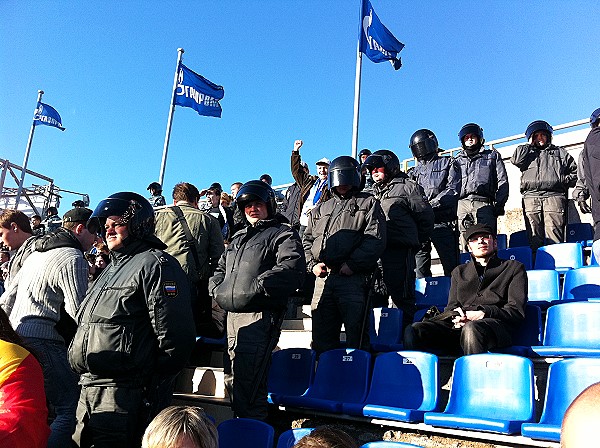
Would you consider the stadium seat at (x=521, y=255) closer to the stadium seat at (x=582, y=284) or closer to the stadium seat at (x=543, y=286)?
the stadium seat at (x=543, y=286)

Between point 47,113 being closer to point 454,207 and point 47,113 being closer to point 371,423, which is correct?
point 454,207

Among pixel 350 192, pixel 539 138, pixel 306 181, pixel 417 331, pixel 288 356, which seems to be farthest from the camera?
pixel 306 181

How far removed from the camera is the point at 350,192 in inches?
196

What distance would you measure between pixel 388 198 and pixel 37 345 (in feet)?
11.6

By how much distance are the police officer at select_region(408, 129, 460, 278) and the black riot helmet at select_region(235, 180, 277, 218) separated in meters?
2.66

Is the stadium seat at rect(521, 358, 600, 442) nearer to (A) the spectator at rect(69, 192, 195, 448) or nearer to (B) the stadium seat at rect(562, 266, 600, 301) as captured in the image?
(B) the stadium seat at rect(562, 266, 600, 301)

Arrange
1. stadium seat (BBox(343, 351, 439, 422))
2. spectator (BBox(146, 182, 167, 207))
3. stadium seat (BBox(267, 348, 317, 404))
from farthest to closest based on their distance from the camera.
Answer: spectator (BBox(146, 182, 167, 207))
stadium seat (BBox(267, 348, 317, 404))
stadium seat (BBox(343, 351, 439, 422))

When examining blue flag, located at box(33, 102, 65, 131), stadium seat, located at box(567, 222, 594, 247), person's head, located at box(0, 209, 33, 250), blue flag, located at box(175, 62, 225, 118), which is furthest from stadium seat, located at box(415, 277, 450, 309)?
blue flag, located at box(33, 102, 65, 131)

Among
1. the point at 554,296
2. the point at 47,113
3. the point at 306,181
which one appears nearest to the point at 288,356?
the point at 554,296

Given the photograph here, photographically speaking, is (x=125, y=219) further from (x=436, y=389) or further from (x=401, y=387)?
(x=436, y=389)

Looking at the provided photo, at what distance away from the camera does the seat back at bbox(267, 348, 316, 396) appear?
4.41 m

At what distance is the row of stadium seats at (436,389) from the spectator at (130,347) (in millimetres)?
1289

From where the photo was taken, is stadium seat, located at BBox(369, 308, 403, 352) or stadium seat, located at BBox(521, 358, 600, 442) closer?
stadium seat, located at BBox(521, 358, 600, 442)

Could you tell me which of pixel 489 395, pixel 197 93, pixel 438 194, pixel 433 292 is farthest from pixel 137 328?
pixel 197 93
